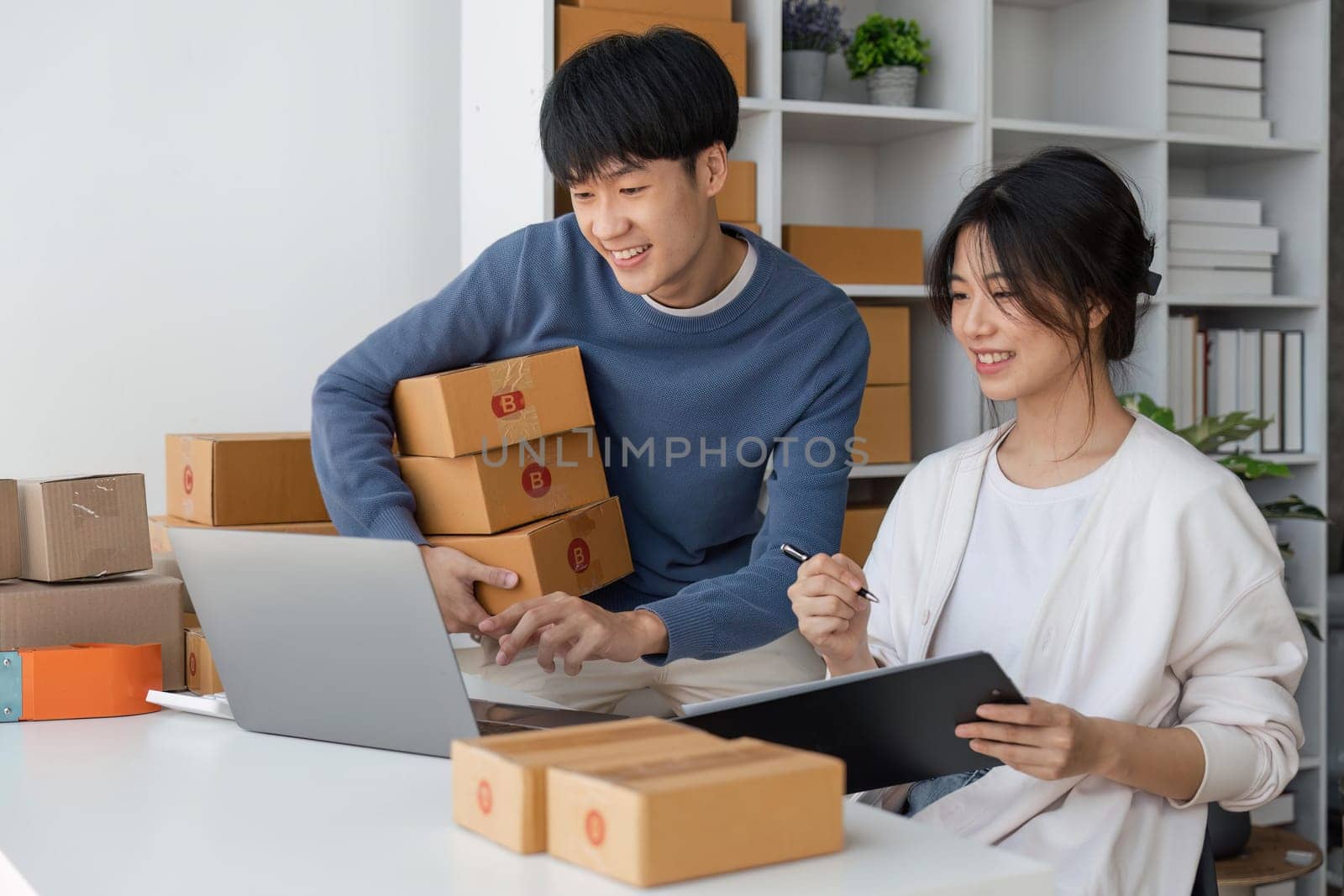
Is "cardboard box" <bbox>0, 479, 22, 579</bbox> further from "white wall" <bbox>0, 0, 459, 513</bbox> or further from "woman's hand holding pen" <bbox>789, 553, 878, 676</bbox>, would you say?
"white wall" <bbox>0, 0, 459, 513</bbox>

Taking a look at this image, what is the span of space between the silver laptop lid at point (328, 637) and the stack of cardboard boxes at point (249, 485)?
0.90 meters

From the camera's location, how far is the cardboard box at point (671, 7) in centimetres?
252

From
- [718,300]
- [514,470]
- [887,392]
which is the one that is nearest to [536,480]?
[514,470]

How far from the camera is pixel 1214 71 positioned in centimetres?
325

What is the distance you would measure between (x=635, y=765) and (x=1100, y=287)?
81 centimetres

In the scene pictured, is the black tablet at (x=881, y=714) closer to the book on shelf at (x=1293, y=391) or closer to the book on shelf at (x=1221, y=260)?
the book on shelf at (x=1221, y=260)

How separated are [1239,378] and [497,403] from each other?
2.17m

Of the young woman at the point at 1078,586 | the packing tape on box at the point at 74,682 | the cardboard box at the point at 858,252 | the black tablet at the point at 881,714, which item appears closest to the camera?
the black tablet at the point at 881,714

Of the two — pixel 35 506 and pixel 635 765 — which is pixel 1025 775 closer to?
pixel 635 765

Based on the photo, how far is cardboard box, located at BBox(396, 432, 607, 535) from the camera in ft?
5.99

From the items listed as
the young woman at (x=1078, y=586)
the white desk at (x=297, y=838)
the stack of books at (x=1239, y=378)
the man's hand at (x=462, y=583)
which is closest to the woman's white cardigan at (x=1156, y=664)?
the young woman at (x=1078, y=586)

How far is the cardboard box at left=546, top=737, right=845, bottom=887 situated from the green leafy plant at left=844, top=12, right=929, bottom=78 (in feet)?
7.59

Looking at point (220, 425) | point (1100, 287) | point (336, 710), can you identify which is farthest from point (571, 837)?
point (220, 425)

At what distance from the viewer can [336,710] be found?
47.8 inches
